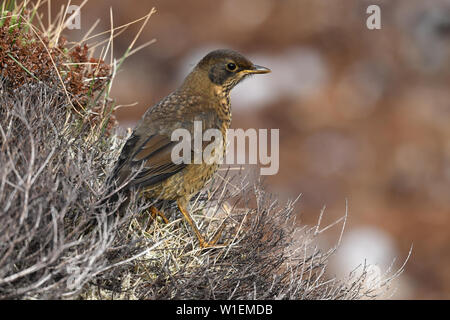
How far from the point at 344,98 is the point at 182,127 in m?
8.16

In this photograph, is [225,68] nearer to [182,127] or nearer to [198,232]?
[182,127]

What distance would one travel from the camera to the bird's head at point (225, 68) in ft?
15.6

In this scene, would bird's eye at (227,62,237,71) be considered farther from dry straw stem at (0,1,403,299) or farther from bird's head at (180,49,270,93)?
dry straw stem at (0,1,403,299)

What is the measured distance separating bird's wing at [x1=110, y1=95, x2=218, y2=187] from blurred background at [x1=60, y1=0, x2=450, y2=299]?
5608 millimetres

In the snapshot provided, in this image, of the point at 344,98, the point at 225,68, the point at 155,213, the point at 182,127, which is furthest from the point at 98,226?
the point at 344,98

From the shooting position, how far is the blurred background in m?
10.2

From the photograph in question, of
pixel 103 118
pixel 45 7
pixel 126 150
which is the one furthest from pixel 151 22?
pixel 126 150

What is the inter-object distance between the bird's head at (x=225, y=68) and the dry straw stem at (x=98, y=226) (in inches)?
31.9

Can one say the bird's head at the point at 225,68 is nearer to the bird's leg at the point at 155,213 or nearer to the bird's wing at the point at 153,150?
the bird's wing at the point at 153,150

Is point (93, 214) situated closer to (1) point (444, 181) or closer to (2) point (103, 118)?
(2) point (103, 118)
